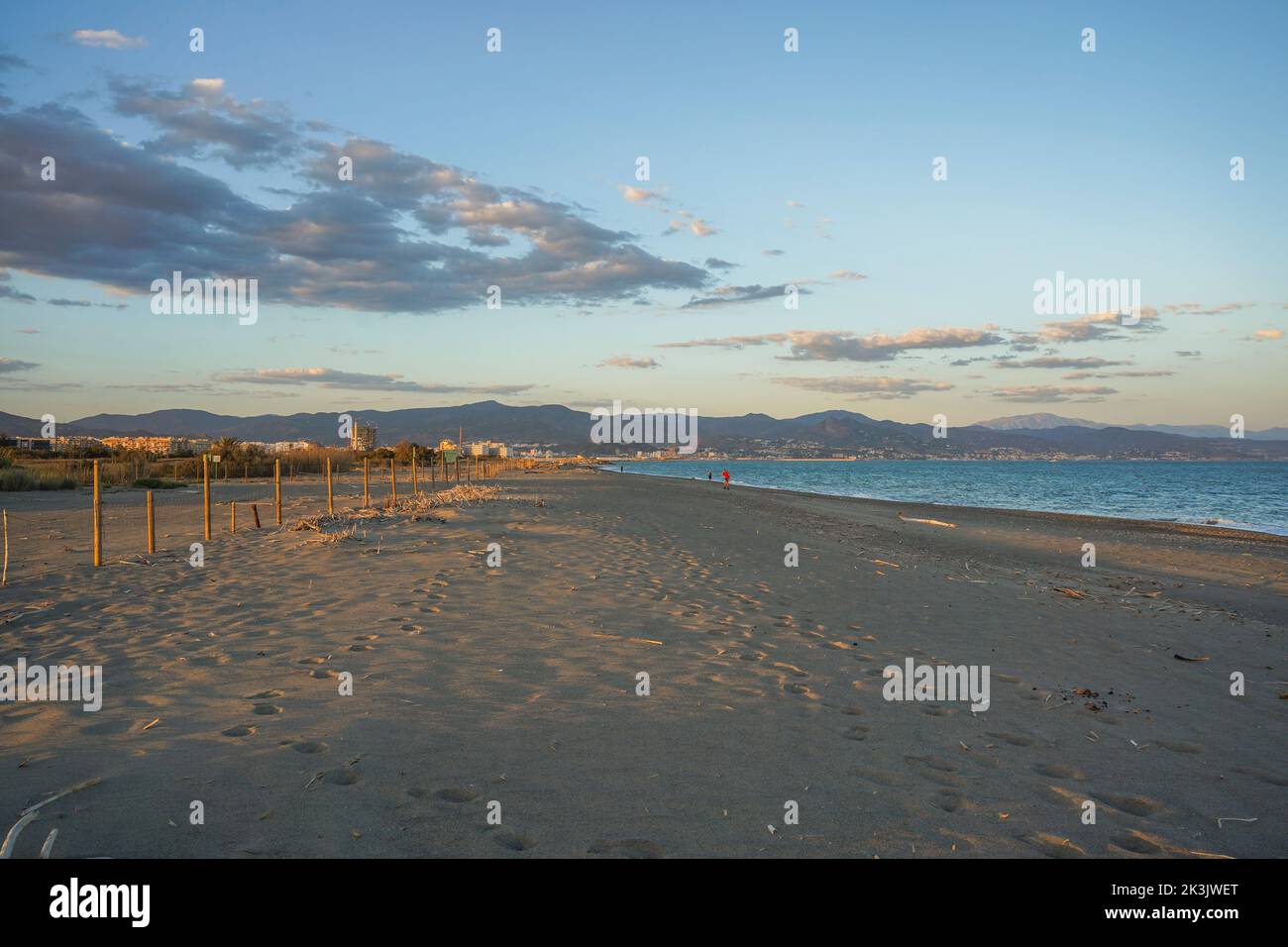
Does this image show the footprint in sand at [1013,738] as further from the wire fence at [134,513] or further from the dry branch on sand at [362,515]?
the wire fence at [134,513]

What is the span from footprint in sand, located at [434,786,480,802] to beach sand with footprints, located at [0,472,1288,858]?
0.05 ft

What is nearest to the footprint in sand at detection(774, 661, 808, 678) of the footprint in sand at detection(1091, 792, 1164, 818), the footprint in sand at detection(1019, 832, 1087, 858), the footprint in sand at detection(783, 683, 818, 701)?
the footprint in sand at detection(783, 683, 818, 701)

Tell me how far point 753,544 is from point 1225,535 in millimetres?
17138

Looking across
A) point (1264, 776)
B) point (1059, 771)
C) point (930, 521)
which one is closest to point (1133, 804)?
point (1059, 771)

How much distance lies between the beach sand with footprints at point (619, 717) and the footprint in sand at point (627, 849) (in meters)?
0.01

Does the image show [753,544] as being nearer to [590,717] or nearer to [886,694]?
[886,694]

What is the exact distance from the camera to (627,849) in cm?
298

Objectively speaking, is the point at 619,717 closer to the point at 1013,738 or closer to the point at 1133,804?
the point at 1013,738

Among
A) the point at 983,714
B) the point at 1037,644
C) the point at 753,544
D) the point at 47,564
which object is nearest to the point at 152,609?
the point at 47,564

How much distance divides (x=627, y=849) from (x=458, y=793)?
3.12ft

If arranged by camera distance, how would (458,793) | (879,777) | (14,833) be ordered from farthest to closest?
(879,777) → (458,793) → (14,833)

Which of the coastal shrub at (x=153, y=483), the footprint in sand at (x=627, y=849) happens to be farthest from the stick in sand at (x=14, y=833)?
the coastal shrub at (x=153, y=483)

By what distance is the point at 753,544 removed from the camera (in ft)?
48.6

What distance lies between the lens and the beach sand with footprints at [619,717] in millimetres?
3172
